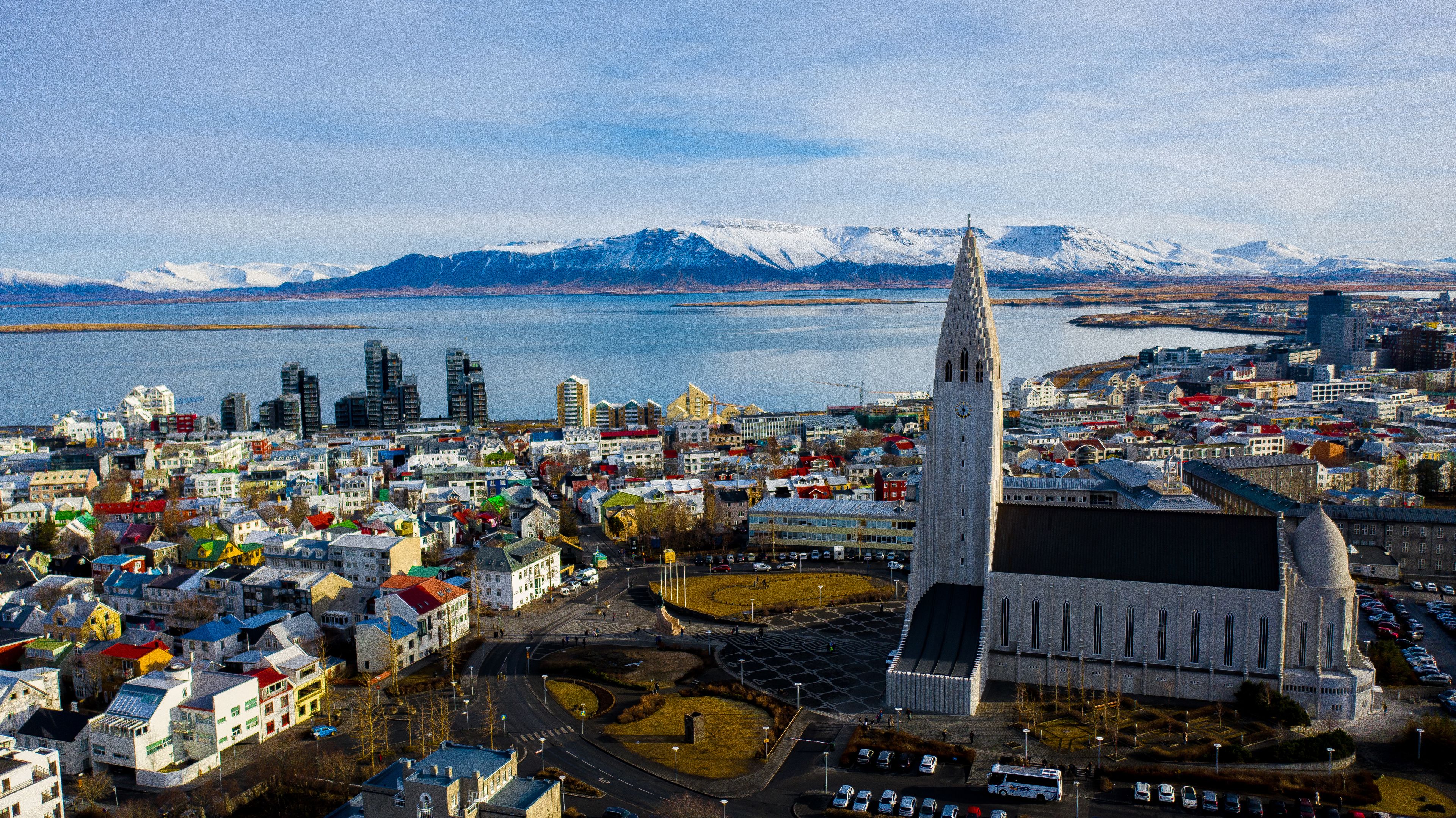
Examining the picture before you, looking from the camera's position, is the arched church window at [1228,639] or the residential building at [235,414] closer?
the arched church window at [1228,639]

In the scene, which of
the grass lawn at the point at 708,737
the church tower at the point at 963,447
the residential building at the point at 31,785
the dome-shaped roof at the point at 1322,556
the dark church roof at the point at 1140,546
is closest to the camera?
the residential building at the point at 31,785

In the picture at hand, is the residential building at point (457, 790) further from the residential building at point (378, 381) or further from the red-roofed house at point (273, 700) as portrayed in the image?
the residential building at point (378, 381)

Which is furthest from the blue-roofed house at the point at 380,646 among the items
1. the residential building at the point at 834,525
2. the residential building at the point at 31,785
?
the residential building at the point at 834,525

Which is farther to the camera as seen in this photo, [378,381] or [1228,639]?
[378,381]

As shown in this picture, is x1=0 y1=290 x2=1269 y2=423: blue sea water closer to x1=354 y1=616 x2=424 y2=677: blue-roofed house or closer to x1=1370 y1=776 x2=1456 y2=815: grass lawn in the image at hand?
x1=354 y1=616 x2=424 y2=677: blue-roofed house

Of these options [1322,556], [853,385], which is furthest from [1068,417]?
[1322,556]

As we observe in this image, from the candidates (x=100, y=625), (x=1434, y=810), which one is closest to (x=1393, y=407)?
(x=1434, y=810)

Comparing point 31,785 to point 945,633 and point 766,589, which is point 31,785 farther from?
point 766,589
